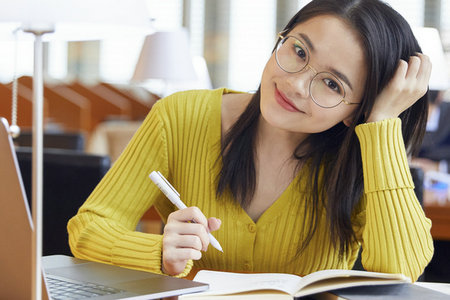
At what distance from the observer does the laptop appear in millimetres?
652

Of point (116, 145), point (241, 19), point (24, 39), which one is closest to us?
point (24, 39)

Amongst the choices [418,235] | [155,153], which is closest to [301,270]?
[418,235]

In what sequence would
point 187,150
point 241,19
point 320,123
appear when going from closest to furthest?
point 320,123 → point 187,150 → point 241,19

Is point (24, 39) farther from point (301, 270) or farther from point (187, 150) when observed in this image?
point (301, 270)

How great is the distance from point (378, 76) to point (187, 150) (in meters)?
0.38

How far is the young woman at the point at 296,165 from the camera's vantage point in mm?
1086

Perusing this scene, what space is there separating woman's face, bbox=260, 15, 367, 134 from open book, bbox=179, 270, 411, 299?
0.31 metres

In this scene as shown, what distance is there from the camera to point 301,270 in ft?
3.98

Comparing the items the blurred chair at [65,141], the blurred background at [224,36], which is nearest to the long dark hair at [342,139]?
the blurred chair at [65,141]

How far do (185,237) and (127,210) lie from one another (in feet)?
0.82

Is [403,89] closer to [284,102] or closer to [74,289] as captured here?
[284,102]

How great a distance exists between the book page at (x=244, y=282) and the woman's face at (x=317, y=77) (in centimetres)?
30

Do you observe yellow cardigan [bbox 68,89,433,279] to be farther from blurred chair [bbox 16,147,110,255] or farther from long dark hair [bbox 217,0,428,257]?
blurred chair [bbox 16,147,110,255]

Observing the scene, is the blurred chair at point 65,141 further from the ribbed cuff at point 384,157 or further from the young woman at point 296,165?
the ribbed cuff at point 384,157
